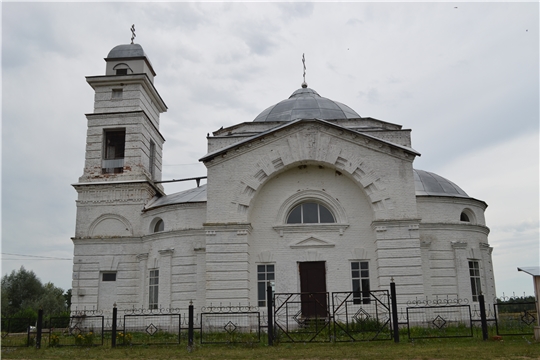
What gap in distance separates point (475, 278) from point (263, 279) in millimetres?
9068

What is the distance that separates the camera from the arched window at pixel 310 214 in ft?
71.2

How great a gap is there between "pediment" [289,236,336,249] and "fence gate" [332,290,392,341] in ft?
6.95

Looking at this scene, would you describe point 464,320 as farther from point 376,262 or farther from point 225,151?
point 225,151

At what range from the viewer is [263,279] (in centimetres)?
2112

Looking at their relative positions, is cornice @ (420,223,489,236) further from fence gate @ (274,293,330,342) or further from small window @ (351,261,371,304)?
fence gate @ (274,293,330,342)

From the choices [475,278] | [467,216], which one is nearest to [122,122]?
[467,216]

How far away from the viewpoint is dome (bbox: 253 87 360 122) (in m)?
26.8

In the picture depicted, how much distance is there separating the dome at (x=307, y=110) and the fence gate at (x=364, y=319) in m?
9.76

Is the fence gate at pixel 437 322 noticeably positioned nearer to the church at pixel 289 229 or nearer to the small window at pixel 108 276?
the church at pixel 289 229

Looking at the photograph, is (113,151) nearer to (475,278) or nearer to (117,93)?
(117,93)

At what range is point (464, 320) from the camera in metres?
21.2

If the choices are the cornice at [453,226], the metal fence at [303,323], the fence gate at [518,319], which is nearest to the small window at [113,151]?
the metal fence at [303,323]

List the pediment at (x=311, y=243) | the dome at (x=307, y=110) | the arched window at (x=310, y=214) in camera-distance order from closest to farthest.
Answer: the pediment at (x=311, y=243) → the arched window at (x=310, y=214) → the dome at (x=307, y=110)

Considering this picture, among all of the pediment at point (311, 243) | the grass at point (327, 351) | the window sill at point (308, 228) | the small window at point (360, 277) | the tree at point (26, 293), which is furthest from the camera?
the tree at point (26, 293)
